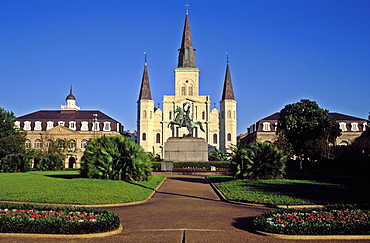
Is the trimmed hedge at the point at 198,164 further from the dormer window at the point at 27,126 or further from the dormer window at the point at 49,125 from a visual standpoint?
the dormer window at the point at 27,126

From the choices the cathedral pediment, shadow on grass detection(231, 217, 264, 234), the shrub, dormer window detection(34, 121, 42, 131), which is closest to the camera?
shadow on grass detection(231, 217, 264, 234)

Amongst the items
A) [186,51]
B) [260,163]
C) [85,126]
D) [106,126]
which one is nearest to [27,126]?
[85,126]

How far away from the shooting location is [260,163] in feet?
88.2

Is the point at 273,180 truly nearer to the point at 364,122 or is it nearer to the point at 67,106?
the point at 364,122

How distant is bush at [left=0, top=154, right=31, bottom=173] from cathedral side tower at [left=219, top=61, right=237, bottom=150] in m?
68.4

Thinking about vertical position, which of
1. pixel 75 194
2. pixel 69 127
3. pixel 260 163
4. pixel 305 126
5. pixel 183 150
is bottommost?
pixel 75 194

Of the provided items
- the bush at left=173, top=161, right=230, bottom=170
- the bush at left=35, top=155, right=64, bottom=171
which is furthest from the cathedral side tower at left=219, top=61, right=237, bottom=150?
the bush at left=35, top=155, right=64, bottom=171

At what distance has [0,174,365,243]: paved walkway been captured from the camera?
32.6 ft

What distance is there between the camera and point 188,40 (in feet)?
358

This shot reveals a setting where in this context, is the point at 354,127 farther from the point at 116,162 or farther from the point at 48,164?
the point at 116,162

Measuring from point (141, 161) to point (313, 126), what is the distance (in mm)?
38266

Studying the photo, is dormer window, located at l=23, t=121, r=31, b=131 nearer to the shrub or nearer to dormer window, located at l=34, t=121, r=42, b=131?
dormer window, located at l=34, t=121, r=42, b=131

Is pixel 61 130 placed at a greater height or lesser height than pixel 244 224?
greater

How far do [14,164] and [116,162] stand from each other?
17.8 m
